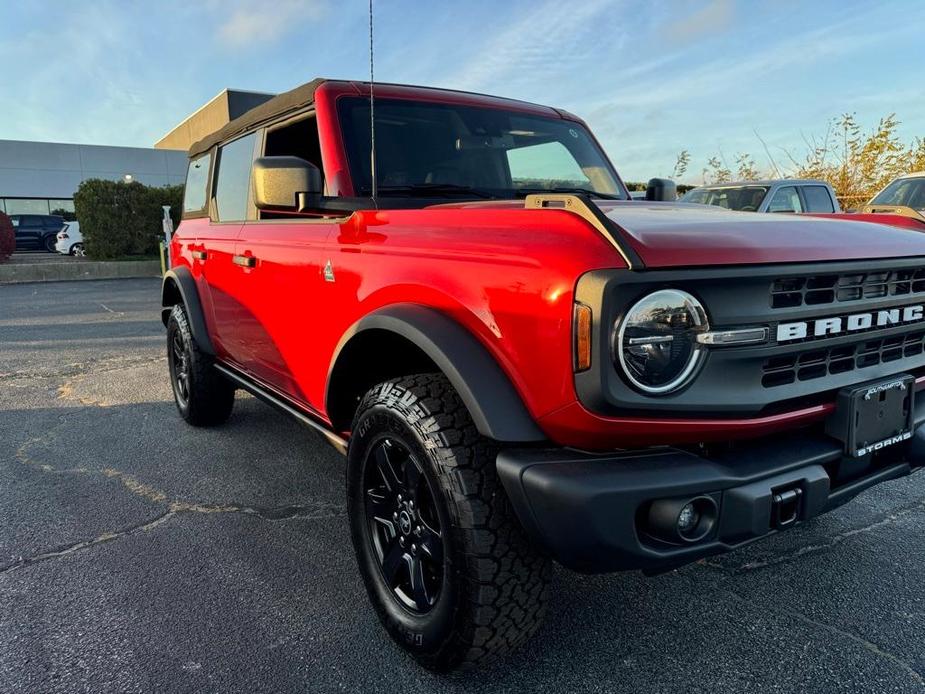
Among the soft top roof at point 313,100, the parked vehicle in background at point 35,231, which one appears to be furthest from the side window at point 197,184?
the parked vehicle in background at point 35,231

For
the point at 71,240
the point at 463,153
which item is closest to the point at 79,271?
the point at 71,240

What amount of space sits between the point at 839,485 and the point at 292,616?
1788mm

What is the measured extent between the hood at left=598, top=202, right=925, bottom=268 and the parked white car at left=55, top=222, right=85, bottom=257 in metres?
25.1

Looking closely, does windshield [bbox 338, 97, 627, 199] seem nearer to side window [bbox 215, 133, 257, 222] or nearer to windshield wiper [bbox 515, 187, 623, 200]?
windshield wiper [bbox 515, 187, 623, 200]

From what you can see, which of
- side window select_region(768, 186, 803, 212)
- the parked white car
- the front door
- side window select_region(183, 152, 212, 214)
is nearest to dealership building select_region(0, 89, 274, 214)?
the parked white car

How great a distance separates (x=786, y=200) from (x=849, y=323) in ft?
28.2

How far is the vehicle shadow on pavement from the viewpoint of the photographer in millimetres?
2031

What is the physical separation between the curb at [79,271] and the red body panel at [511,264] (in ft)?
53.4

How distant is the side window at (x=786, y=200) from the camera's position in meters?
9.40

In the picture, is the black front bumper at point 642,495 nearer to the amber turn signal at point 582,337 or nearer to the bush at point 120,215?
the amber turn signal at point 582,337

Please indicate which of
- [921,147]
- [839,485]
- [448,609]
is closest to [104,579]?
[448,609]

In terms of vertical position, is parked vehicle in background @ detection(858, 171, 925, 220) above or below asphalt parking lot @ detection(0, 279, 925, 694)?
above

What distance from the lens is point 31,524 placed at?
10.0 feet

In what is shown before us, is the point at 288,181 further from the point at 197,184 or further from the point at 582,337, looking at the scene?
the point at 197,184
